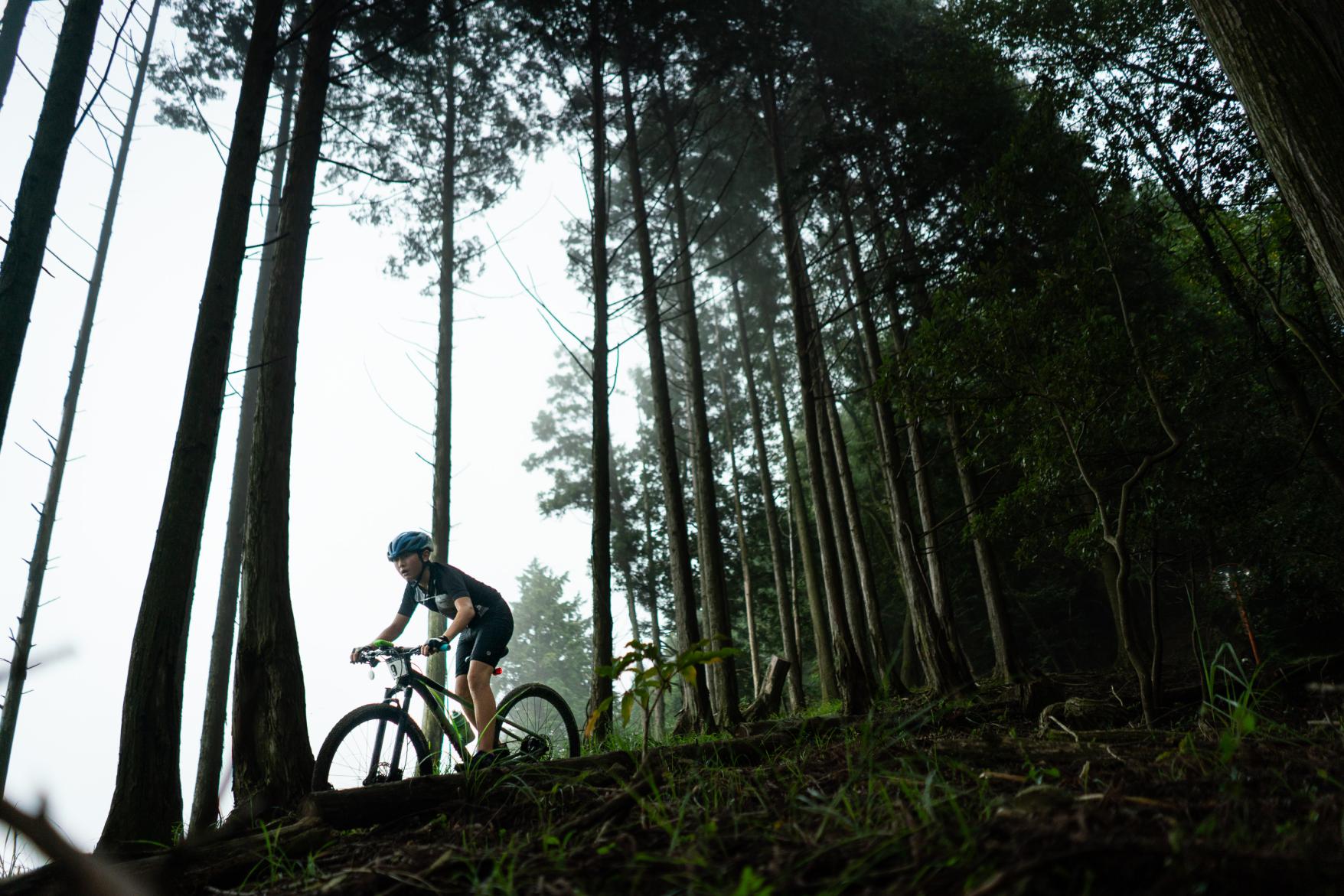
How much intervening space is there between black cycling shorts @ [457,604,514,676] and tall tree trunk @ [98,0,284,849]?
5.03ft

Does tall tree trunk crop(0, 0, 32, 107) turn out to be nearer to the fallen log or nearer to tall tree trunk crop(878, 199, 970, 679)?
the fallen log

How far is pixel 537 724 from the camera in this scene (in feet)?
15.9

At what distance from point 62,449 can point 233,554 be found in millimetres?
3502

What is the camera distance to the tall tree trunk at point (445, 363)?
10102 mm

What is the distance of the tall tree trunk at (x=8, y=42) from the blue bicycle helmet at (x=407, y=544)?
6849mm

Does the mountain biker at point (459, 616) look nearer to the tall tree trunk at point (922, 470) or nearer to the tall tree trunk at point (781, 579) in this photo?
the tall tree trunk at point (922, 470)

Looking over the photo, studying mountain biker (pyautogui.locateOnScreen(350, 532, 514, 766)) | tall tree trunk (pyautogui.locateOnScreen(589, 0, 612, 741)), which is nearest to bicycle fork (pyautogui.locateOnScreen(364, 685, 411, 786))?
mountain biker (pyautogui.locateOnScreen(350, 532, 514, 766))

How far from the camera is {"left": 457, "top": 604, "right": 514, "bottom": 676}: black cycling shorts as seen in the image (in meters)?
4.51

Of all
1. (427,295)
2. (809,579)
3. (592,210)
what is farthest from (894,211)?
(427,295)

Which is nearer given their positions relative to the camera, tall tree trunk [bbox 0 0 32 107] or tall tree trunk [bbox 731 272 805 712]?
tall tree trunk [bbox 0 0 32 107]

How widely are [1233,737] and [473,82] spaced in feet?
47.6

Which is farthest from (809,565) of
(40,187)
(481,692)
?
(40,187)

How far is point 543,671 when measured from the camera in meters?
41.9

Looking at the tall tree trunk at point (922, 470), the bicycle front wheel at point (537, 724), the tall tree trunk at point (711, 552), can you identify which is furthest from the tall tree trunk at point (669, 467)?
the tall tree trunk at point (922, 470)
